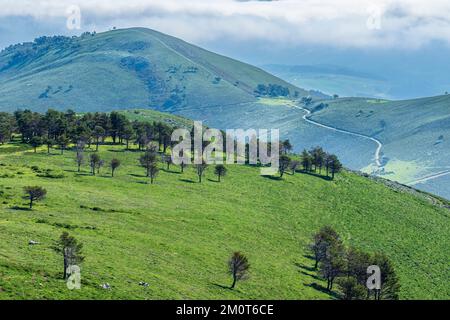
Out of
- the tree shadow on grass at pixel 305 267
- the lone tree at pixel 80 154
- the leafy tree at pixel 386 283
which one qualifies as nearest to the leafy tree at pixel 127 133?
the lone tree at pixel 80 154

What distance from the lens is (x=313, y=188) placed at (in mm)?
161875

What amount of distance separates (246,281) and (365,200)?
87.2 metres

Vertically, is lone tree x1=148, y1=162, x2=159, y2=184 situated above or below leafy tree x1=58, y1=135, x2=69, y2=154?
below

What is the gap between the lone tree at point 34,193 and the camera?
312 ft

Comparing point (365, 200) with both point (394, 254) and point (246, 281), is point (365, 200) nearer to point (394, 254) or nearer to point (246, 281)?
point (394, 254)

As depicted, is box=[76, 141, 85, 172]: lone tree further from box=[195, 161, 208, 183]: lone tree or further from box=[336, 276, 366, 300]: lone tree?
box=[336, 276, 366, 300]: lone tree

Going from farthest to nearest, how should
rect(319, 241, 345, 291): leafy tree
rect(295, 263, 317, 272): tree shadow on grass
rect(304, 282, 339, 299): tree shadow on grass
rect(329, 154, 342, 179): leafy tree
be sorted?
rect(329, 154, 342, 179): leafy tree < rect(295, 263, 317, 272): tree shadow on grass < rect(319, 241, 345, 291): leafy tree < rect(304, 282, 339, 299): tree shadow on grass

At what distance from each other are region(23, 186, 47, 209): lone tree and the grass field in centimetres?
117

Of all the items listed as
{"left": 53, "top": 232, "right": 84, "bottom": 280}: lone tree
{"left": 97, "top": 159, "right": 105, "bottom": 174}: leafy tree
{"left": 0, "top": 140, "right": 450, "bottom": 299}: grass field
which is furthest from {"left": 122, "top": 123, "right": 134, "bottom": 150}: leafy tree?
{"left": 53, "top": 232, "right": 84, "bottom": 280}: lone tree

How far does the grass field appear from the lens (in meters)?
67.9

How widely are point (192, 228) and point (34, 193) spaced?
27136 millimetres

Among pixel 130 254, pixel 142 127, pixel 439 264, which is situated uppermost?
pixel 142 127

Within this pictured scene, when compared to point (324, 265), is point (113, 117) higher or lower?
higher
